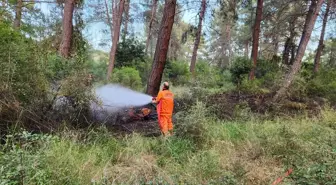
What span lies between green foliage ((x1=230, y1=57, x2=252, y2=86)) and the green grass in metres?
10.4

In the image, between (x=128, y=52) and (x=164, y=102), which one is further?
(x=128, y=52)

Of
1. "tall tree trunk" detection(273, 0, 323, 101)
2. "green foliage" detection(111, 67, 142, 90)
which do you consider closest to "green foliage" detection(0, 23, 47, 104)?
"tall tree trunk" detection(273, 0, 323, 101)

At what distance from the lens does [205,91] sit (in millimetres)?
8992

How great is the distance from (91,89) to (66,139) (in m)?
1.41

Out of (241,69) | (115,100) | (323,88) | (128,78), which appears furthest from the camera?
(128,78)

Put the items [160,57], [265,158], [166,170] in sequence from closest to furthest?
[166,170] < [265,158] < [160,57]

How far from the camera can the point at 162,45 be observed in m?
8.94

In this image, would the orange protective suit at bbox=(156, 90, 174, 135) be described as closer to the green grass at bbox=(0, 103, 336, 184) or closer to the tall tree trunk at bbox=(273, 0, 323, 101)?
the green grass at bbox=(0, 103, 336, 184)

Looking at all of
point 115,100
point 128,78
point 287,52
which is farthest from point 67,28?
point 287,52

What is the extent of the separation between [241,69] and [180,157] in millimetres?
Answer: 12685

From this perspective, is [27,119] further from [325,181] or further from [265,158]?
[325,181]

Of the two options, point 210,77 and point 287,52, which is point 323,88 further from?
point 287,52

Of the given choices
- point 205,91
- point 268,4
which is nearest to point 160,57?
point 205,91

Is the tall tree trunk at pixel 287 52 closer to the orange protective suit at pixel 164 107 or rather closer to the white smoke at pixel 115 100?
the white smoke at pixel 115 100
